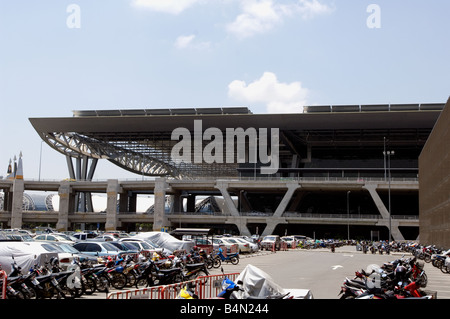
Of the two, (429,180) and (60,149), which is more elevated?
(60,149)

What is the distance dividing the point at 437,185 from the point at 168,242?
23.1 m

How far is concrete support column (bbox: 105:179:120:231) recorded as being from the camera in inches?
3167

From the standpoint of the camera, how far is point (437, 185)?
41.1 m

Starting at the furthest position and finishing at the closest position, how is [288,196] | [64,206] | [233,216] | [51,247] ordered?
[64,206] → [233,216] → [288,196] → [51,247]

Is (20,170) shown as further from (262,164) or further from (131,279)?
(131,279)

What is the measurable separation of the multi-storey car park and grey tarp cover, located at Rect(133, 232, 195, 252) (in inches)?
1662

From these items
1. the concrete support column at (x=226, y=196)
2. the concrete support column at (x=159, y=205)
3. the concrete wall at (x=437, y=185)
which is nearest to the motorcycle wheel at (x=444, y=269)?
the concrete wall at (x=437, y=185)

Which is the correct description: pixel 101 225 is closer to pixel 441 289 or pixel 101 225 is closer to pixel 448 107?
pixel 448 107

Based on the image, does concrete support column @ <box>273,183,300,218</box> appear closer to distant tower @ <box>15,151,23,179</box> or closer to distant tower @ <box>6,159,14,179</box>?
distant tower @ <box>15,151,23,179</box>

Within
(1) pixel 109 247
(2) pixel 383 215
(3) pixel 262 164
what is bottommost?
(1) pixel 109 247

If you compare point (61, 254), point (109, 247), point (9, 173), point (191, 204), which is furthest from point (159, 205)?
point (61, 254)
